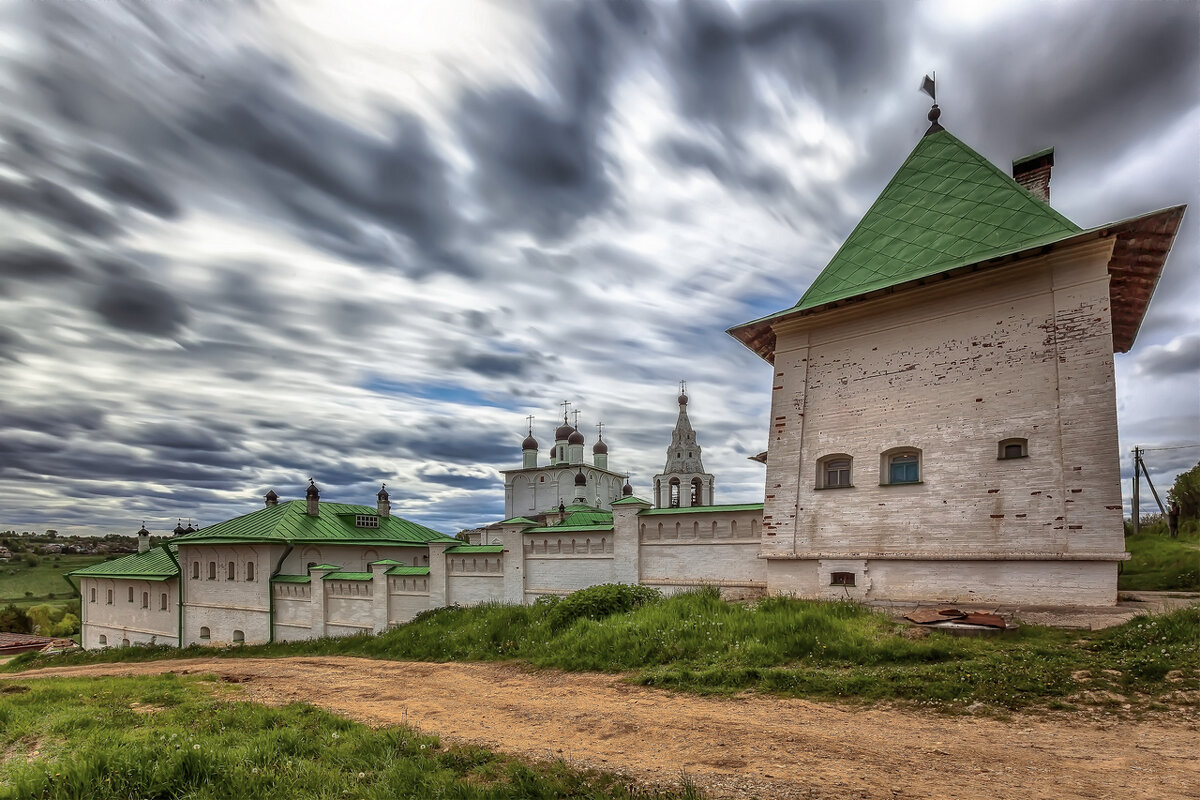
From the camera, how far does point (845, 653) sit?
309 inches

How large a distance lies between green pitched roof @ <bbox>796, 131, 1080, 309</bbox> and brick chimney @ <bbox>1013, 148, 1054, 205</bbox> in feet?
3.70

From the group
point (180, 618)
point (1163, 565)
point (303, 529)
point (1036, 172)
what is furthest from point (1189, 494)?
point (180, 618)

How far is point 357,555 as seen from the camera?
24.0 m

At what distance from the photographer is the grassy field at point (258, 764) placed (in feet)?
15.0

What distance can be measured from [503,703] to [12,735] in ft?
19.0

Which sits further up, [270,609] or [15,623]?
[270,609]

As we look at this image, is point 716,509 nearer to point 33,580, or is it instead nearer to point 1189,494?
A: point 1189,494

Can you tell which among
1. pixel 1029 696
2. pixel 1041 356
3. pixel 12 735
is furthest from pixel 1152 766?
pixel 12 735

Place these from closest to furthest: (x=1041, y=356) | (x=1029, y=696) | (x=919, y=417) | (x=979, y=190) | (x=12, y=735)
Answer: (x=1029, y=696) < (x=12, y=735) < (x=1041, y=356) < (x=919, y=417) < (x=979, y=190)

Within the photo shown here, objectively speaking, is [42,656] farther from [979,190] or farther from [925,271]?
[979,190]

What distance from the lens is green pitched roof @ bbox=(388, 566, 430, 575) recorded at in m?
16.4

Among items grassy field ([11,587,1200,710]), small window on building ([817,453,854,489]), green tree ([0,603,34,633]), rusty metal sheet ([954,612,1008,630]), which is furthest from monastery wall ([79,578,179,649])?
green tree ([0,603,34,633])

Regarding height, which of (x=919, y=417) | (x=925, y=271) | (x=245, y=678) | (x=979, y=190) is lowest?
(x=245, y=678)

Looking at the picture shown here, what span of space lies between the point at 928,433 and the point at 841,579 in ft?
10.4
